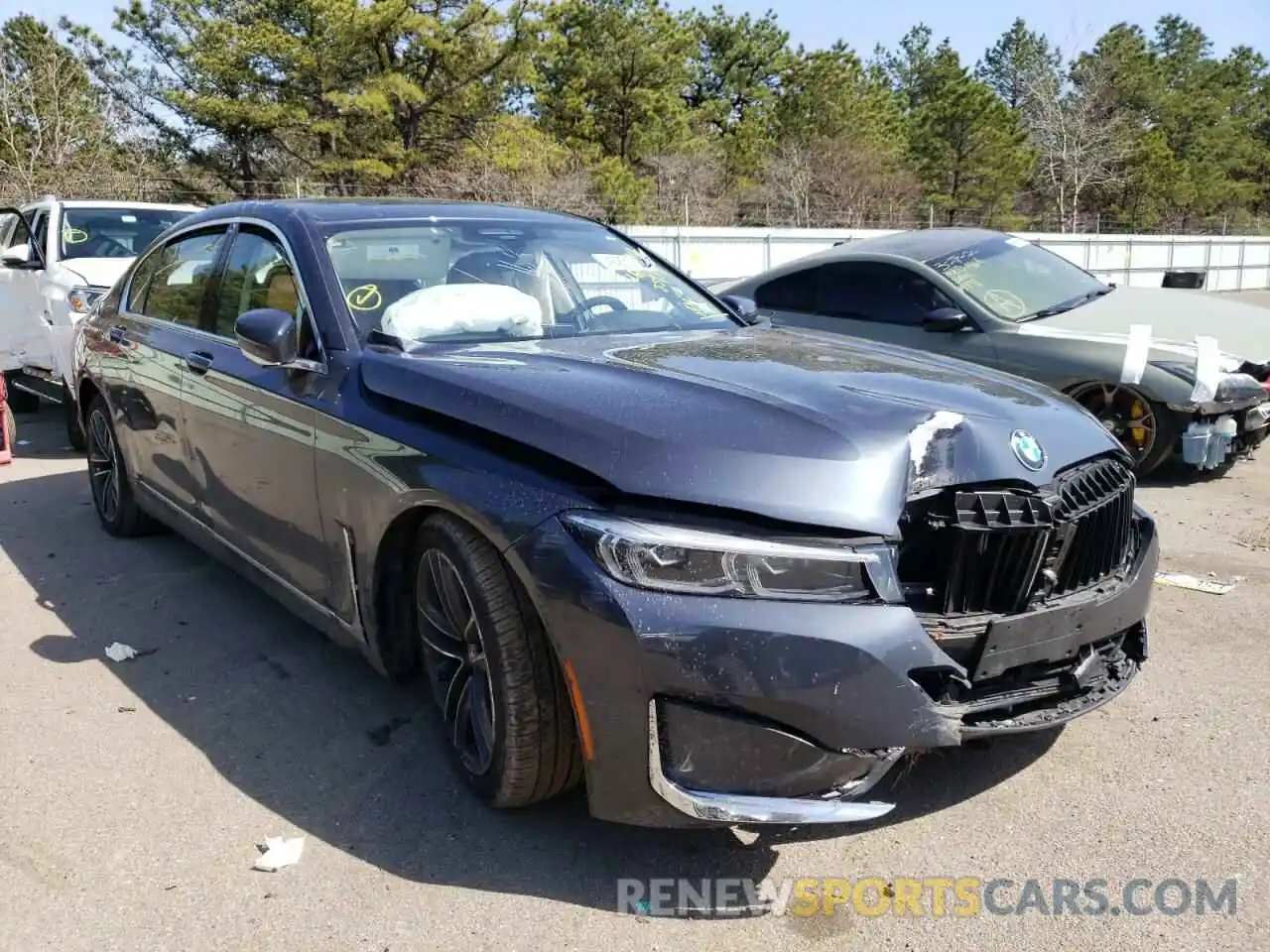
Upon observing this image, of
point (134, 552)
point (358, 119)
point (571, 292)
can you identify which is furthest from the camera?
point (358, 119)

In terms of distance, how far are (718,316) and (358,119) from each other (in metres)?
29.3

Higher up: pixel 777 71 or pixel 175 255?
pixel 777 71

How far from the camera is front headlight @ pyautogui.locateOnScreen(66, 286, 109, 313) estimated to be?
24.6 ft

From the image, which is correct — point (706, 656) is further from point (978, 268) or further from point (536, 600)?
point (978, 268)

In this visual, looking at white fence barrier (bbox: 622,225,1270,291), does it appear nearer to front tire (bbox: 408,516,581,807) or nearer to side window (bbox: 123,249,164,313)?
side window (bbox: 123,249,164,313)

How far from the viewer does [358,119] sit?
30391 mm

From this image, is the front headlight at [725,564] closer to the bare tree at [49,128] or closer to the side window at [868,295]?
the side window at [868,295]

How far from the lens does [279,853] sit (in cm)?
268

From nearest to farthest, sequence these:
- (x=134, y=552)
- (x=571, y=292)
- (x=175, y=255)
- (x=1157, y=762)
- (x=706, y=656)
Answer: (x=706, y=656), (x=1157, y=762), (x=571, y=292), (x=175, y=255), (x=134, y=552)

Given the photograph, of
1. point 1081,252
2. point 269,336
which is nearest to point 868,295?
point 269,336

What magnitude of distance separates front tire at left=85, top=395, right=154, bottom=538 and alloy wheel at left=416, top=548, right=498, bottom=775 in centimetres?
291

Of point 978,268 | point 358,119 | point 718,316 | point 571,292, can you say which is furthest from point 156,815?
point 358,119

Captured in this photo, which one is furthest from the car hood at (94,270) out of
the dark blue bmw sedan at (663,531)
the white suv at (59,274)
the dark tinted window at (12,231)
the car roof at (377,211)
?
the dark blue bmw sedan at (663,531)

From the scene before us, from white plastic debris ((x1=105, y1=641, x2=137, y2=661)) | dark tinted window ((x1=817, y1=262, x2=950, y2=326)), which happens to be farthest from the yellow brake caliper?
white plastic debris ((x1=105, y1=641, x2=137, y2=661))
